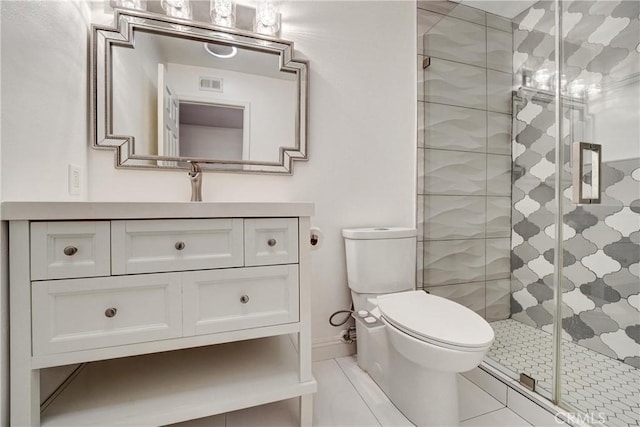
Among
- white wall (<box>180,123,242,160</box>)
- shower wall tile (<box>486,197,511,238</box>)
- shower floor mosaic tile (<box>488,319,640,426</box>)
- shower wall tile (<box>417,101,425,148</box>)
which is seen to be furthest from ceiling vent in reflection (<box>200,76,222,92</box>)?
shower floor mosaic tile (<box>488,319,640,426</box>)

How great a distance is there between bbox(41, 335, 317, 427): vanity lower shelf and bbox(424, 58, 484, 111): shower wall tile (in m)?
1.68

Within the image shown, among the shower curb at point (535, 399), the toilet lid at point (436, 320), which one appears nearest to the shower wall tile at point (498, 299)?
the shower curb at point (535, 399)

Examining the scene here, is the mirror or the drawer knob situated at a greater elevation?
the mirror

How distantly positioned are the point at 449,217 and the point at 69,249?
180 centimetres

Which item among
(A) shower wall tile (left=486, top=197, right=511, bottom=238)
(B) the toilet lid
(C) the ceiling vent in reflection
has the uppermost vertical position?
(C) the ceiling vent in reflection

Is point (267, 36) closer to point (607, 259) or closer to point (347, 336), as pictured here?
point (347, 336)

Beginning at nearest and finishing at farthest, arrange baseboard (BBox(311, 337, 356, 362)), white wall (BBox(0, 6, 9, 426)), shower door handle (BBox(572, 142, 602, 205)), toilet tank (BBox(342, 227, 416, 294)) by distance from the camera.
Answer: white wall (BBox(0, 6, 9, 426))
shower door handle (BBox(572, 142, 602, 205))
toilet tank (BBox(342, 227, 416, 294))
baseboard (BBox(311, 337, 356, 362))

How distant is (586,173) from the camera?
130 cm

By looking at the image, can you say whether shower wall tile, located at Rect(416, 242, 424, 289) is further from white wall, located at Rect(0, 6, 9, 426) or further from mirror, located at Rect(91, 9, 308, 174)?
white wall, located at Rect(0, 6, 9, 426)

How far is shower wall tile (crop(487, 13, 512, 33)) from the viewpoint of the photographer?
5.83 ft

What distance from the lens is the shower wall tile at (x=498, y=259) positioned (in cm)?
183

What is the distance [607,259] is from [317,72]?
1.83m

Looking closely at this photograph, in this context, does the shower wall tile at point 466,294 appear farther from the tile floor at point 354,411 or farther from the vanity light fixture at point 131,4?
the vanity light fixture at point 131,4

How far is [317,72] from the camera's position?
1516 mm
